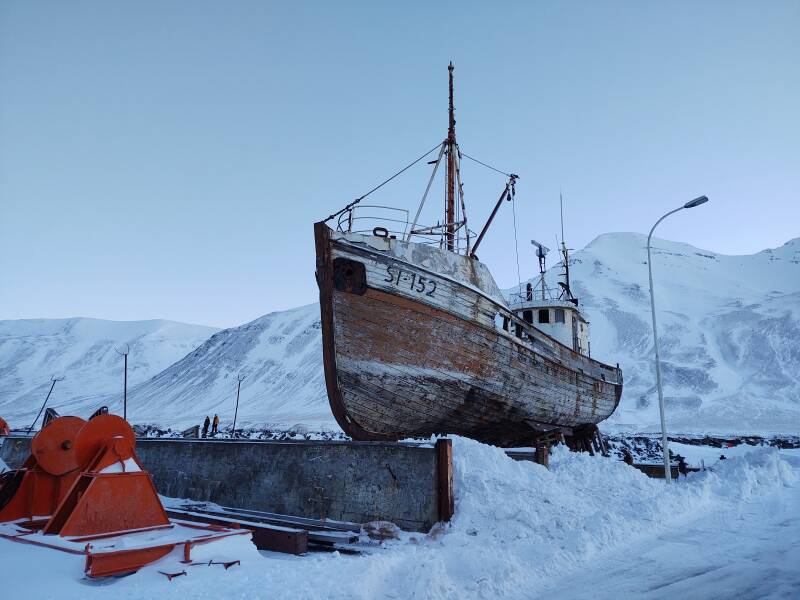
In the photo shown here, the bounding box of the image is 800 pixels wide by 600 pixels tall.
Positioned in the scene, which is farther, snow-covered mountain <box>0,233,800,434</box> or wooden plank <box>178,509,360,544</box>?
snow-covered mountain <box>0,233,800,434</box>

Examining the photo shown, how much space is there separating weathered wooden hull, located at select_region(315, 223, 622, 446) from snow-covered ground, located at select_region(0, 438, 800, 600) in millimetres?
3632

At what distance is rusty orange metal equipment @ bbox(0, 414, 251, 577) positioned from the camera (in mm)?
6352

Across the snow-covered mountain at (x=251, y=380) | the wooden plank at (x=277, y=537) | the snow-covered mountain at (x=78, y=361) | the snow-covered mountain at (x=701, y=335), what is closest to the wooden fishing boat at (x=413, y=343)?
the wooden plank at (x=277, y=537)

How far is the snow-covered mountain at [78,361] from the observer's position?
5049 inches

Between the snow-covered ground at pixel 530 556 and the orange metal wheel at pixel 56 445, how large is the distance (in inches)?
91.2

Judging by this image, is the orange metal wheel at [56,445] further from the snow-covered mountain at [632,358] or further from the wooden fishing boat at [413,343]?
the snow-covered mountain at [632,358]

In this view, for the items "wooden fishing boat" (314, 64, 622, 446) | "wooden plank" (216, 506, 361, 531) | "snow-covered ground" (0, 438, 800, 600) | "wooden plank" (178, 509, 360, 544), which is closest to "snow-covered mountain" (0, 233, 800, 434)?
"wooden fishing boat" (314, 64, 622, 446)

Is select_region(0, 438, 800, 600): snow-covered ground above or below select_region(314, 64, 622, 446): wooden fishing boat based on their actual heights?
below

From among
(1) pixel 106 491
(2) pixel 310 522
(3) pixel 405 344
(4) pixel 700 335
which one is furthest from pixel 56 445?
(4) pixel 700 335

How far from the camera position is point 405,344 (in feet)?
44.7

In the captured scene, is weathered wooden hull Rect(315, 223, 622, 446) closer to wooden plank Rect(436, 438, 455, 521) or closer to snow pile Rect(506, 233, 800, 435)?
wooden plank Rect(436, 438, 455, 521)

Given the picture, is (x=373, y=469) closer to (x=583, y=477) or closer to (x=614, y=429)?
(x=583, y=477)

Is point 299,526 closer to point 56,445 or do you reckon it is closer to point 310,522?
point 310,522

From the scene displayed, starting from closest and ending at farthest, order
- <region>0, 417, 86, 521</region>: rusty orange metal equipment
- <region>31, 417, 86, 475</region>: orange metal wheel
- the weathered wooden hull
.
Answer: <region>0, 417, 86, 521</region>: rusty orange metal equipment
<region>31, 417, 86, 475</region>: orange metal wheel
the weathered wooden hull
